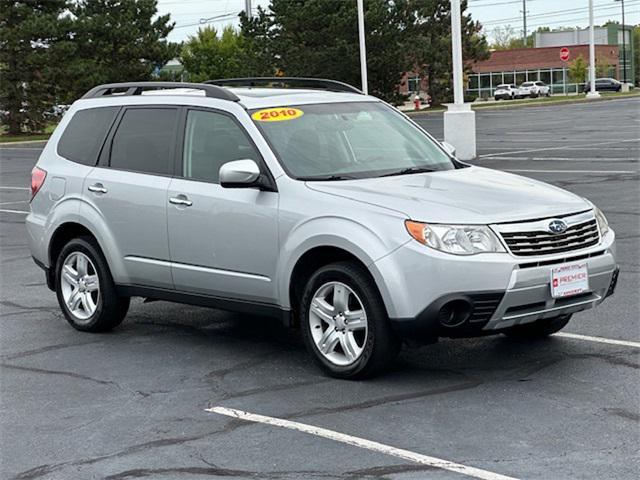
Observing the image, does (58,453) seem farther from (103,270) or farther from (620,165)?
(620,165)

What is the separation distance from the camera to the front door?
7.11 meters

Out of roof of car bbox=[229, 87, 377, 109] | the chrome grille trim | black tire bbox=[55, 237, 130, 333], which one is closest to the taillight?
black tire bbox=[55, 237, 130, 333]

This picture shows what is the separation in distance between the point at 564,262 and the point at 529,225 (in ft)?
1.03

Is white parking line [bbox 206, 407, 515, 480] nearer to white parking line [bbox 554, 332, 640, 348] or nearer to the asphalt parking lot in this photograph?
the asphalt parking lot

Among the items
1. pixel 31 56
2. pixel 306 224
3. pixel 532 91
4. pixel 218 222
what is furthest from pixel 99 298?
pixel 532 91

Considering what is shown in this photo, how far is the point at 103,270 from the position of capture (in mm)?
8219

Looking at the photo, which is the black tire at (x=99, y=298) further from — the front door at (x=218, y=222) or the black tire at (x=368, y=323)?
the black tire at (x=368, y=323)

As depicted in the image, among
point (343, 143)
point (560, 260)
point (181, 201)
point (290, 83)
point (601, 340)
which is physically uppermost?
point (290, 83)

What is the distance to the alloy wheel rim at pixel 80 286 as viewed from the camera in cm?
840

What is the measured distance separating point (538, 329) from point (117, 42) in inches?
2154

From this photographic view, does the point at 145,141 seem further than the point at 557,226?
Yes

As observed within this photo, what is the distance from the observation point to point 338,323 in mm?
6695

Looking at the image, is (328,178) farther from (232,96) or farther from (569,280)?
(569,280)

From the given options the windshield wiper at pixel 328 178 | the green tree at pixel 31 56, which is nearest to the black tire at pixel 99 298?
the windshield wiper at pixel 328 178
